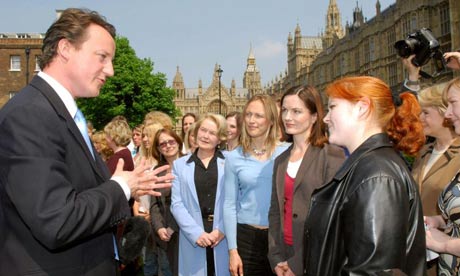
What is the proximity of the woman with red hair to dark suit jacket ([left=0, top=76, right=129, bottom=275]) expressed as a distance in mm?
1008

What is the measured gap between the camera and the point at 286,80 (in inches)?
3270

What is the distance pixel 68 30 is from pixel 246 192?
263cm

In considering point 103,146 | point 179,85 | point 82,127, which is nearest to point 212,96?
point 179,85

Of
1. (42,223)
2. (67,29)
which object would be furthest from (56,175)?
(67,29)

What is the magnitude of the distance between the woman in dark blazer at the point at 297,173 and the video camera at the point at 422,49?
170 centimetres

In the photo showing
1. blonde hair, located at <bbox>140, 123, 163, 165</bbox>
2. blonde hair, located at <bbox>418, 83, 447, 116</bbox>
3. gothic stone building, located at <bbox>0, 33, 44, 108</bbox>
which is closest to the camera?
blonde hair, located at <bbox>418, 83, 447, 116</bbox>

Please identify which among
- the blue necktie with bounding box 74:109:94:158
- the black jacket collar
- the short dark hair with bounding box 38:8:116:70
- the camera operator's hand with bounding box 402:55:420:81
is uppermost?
the camera operator's hand with bounding box 402:55:420:81

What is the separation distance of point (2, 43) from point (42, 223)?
120 ft

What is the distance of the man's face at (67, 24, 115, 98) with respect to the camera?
7.50ft

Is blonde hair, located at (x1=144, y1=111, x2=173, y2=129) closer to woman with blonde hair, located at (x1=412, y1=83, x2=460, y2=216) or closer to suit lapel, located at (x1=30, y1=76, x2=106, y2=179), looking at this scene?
woman with blonde hair, located at (x1=412, y1=83, x2=460, y2=216)

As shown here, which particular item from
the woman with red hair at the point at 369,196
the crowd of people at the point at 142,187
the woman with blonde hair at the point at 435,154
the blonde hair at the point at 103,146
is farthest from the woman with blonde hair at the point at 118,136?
the woman with red hair at the point at 369,196

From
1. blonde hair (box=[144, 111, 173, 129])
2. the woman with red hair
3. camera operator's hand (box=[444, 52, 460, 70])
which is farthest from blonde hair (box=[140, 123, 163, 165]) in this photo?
the woman with red hair

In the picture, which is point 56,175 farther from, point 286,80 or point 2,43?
point 286,80

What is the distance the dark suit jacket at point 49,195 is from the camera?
1890mm
